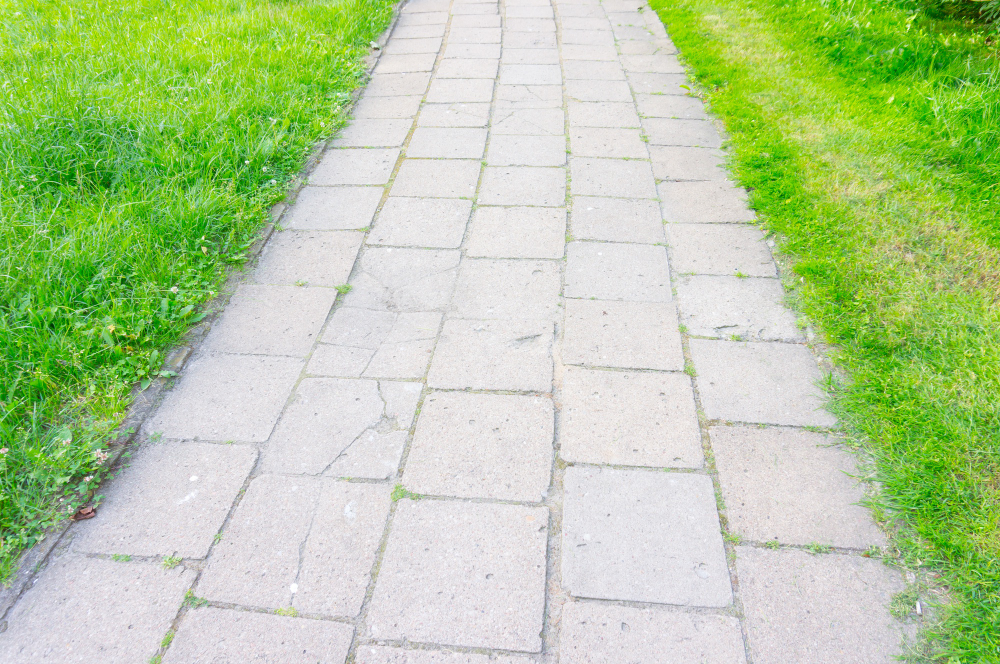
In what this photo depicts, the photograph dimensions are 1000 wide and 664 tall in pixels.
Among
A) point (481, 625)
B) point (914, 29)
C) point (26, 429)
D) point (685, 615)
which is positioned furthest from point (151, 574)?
point (914, 29)

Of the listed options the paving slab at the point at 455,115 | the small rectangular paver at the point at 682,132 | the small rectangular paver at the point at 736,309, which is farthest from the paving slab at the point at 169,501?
the small rectangular paver at the point at 682,132

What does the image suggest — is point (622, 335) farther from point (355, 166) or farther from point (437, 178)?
point (355, 166)

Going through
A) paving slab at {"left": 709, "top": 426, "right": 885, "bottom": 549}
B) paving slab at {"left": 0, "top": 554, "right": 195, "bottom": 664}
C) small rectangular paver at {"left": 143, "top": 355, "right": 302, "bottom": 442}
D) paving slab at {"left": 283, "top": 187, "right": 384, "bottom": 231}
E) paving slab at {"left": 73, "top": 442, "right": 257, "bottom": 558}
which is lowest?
paving slab at {"left": 0, "top": 554, "right": 195, "bottom": 664}

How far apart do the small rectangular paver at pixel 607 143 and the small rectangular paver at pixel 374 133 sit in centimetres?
109

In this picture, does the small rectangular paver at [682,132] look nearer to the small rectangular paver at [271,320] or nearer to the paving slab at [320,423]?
the small rectangular paver at [271,320]

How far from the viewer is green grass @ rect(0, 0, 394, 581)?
234 centimetres

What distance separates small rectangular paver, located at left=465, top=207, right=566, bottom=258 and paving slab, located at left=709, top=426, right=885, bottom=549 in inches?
52.0

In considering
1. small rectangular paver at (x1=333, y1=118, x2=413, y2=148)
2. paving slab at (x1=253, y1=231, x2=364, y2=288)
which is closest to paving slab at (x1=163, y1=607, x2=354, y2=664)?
paving slab at (x1=253, y1=231, x2=364, y2=288)

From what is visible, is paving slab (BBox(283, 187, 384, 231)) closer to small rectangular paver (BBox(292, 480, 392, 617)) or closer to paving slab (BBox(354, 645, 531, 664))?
small rectangular paver (BBox(292, 480, 392, 617))

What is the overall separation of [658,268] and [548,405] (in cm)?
105

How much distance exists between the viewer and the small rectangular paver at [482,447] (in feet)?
7.00

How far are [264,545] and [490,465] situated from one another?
712mm

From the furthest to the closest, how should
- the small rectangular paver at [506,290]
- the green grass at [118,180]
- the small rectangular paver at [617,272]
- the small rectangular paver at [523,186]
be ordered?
the small rectangular paver at [523,186] → the small rectangular paver at [617,272] → the small rectangular paver at [506,290] → the green grass at [118,180]

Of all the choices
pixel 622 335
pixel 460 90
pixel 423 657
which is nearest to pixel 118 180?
pixel 460 90
